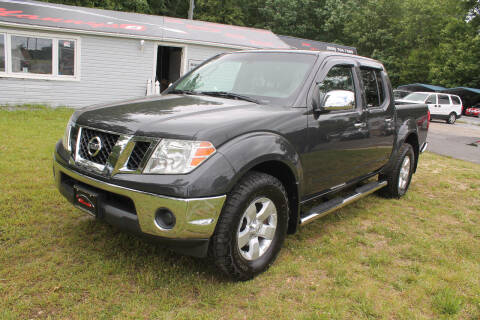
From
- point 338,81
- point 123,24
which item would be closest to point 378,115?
point 338,81

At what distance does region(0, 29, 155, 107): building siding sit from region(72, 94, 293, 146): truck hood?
36.8 feet

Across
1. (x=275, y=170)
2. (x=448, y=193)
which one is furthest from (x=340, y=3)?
(x=275, y=170)

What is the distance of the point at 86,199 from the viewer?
111 inches

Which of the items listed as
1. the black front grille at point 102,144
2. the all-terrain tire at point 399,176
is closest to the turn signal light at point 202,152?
the black front grille at point 102,144

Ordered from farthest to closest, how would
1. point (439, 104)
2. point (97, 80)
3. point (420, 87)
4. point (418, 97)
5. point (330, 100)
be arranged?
point (420, 87), point (418, 97), point (439, 104), point (97, 80), point (330, 100)

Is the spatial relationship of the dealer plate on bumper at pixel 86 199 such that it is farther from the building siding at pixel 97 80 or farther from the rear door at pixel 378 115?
the building siding at pixel 97 80

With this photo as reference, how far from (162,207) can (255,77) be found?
181cm

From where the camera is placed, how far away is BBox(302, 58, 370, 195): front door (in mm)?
3473

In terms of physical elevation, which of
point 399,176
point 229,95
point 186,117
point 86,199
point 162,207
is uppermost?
point 229,95

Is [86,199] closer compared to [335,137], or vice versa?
[86,199]

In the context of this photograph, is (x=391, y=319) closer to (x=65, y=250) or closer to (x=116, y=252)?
(x=116, y=252)

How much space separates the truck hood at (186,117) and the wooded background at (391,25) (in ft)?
112

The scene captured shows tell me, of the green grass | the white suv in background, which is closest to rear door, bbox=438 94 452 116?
the white suv in background

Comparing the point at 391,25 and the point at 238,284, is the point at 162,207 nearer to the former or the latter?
the point at 238,284
